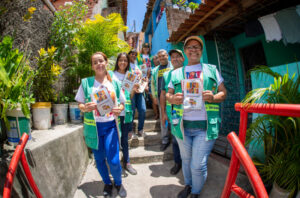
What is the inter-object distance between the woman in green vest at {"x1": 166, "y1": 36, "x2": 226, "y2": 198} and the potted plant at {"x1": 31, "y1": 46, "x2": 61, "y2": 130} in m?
2.32

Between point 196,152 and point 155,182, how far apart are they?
1362mm

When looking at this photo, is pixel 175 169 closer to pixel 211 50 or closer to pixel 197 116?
pixel 197 116

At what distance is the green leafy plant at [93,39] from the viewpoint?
14.7 feet

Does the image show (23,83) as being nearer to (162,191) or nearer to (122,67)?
(122,67)

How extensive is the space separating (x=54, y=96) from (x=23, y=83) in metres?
1.89

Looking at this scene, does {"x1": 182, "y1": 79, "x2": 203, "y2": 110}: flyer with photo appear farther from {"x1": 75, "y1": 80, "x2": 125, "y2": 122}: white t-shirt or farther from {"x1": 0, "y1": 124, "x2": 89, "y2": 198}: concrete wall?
{"x1": 0, "y1": 124, "x2": 89, "y2": 198}: concrete wall

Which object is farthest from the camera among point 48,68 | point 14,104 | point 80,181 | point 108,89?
point 48,68

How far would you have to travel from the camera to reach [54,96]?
3723mm

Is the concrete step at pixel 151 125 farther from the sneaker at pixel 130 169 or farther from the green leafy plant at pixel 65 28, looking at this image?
the green leafy plant at pixel 65 28

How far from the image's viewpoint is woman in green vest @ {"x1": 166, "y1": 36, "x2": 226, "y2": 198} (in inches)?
85.4

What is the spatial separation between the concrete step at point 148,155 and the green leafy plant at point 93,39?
232 centimetres

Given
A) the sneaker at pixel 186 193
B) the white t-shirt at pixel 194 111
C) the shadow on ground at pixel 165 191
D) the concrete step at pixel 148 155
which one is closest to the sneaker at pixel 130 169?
the concrete step at pixel 148 155

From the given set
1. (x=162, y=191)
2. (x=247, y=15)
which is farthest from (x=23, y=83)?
(x=247, y=15)

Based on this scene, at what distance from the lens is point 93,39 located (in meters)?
4.55
